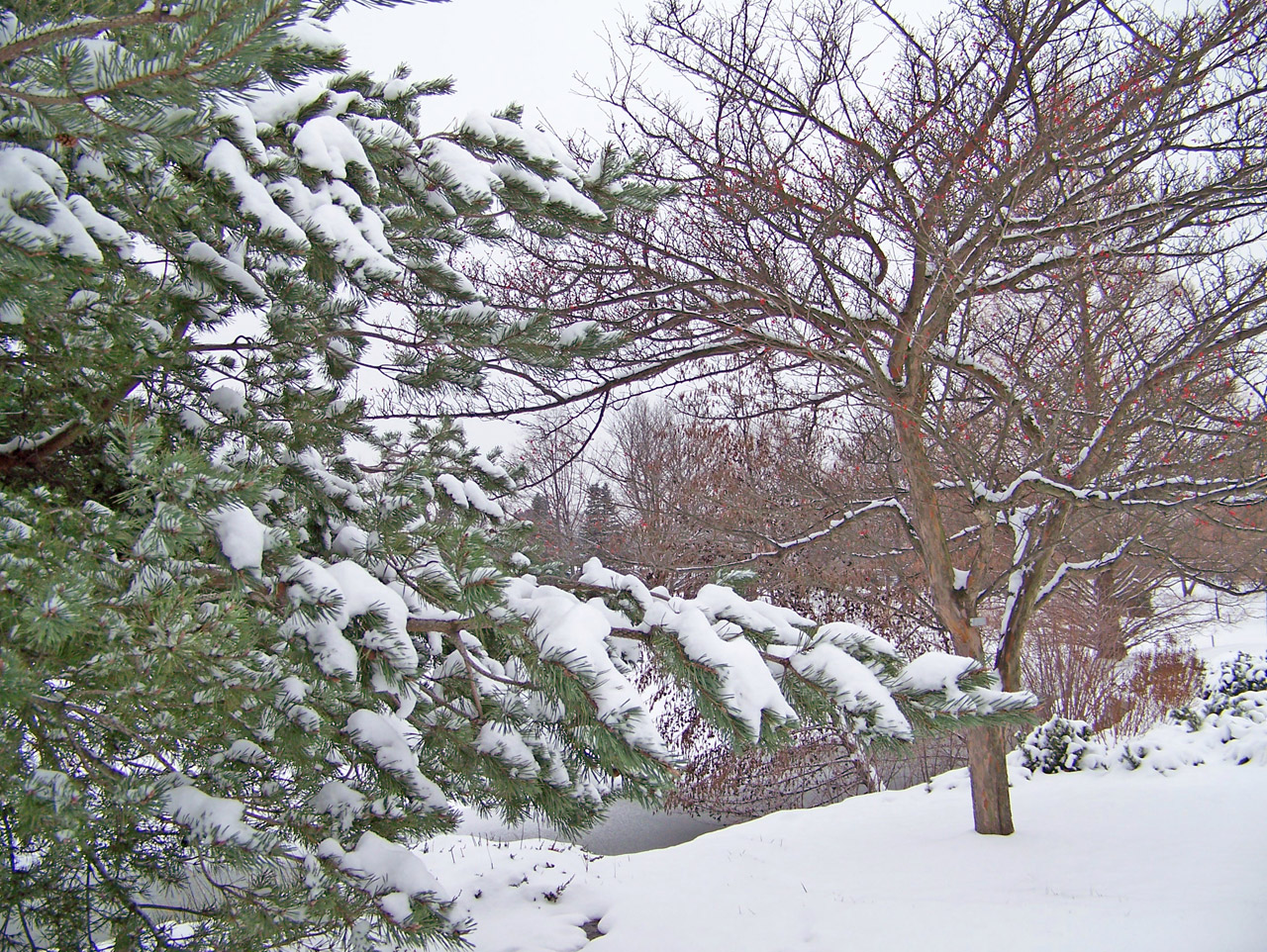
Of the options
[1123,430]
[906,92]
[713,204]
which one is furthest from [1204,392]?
[713,204]

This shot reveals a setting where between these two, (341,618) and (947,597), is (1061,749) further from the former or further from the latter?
(341,618)

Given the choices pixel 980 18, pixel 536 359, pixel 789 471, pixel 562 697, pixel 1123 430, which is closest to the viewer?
pixel 562 697

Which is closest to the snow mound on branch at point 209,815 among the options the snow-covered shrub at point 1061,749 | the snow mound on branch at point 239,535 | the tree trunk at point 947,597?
the snow mound on branch at point 239,535

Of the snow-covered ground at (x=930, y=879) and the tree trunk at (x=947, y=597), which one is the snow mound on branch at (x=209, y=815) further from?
the tree trunk at (x=947, y=597)

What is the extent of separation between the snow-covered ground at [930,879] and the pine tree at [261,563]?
10.1ft

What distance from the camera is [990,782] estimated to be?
523 cm

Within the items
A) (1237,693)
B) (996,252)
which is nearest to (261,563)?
(996,252)

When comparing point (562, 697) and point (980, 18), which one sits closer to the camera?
point (562, 697)

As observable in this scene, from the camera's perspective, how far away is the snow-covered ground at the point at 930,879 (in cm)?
398

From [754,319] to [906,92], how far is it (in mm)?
1559

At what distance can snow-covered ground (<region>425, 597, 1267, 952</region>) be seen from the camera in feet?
13.1

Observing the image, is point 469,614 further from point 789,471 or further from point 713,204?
point 789,471

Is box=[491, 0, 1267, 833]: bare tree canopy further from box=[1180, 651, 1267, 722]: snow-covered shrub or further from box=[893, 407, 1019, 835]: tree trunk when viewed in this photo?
box=[1180, 651, 1267, 722]: snow-covered shrub

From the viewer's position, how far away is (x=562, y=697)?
151 cm
